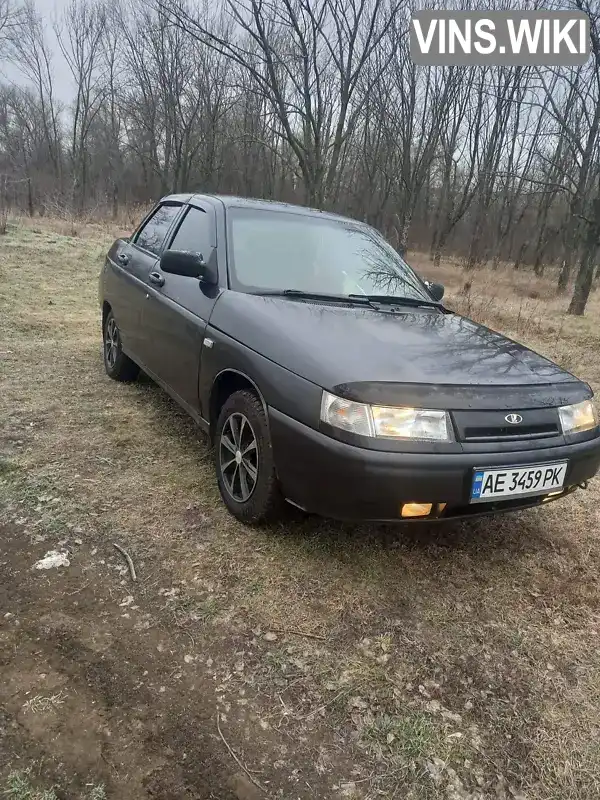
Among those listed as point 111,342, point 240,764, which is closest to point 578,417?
point 240,764

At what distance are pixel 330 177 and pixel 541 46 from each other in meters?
4.95

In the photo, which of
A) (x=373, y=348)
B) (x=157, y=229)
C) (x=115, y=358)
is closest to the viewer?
(x=373, y=348)

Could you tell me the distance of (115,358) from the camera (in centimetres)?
477

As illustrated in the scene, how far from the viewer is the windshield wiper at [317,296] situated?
2.94 m

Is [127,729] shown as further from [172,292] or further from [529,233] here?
[529,233]

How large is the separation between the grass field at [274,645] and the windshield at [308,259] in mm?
1225

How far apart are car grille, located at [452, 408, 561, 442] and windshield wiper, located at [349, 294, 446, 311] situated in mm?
1109

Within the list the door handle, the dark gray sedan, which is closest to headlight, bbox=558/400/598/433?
the dark gray sedan

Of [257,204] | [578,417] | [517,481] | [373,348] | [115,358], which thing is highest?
[257,204]

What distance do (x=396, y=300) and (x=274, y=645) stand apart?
2.00 m

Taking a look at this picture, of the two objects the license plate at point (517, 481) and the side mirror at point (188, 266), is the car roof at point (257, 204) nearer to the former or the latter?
the side mirror at point (188, 266)

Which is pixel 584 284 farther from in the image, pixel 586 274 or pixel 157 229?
pixel 157 229

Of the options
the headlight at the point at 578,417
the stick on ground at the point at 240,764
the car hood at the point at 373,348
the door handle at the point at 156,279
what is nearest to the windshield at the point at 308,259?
the car hood at the point at 373,348

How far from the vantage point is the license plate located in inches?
85.9
